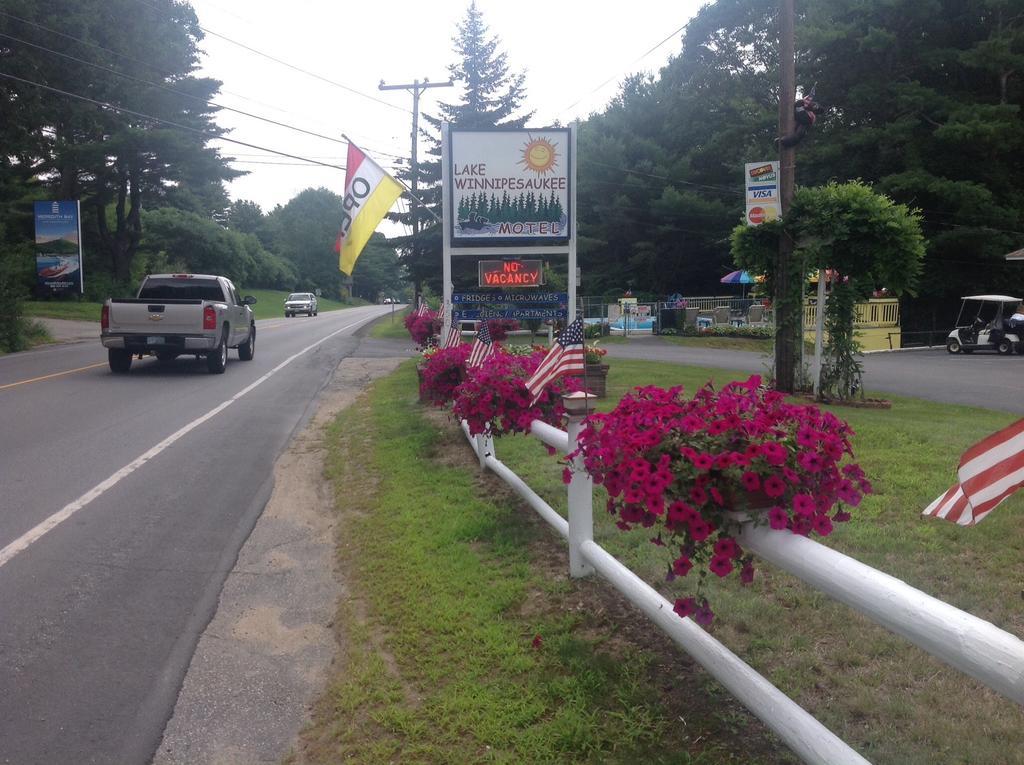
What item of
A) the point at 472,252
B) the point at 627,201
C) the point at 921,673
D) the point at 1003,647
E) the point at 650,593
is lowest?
the point at 921,673

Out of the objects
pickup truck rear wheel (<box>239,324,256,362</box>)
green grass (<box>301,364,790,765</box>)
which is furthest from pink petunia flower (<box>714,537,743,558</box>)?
pickup truck rear wheel (<box>239,324,256,362</box>)

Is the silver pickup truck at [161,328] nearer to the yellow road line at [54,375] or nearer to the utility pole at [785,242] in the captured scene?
the yellow road line at [54,375]

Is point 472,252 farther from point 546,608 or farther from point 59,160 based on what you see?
point 59,160

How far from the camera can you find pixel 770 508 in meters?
3.00

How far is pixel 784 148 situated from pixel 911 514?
9125 mm

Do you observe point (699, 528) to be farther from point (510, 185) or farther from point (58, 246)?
point (58, 246)

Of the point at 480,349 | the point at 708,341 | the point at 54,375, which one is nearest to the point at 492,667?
the point at 480,349

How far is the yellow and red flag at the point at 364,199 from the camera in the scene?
45.7 feet

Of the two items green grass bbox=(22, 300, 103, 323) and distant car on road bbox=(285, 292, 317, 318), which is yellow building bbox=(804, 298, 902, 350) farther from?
distant car on road bbox=(285, 292, 317, 318)

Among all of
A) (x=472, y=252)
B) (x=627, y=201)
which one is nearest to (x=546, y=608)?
(x=472, y=252)

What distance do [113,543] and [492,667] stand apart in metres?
3.59

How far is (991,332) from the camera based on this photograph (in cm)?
2672

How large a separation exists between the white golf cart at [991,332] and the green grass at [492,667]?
2496cm

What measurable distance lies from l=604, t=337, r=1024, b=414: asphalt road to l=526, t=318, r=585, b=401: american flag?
960 cm
